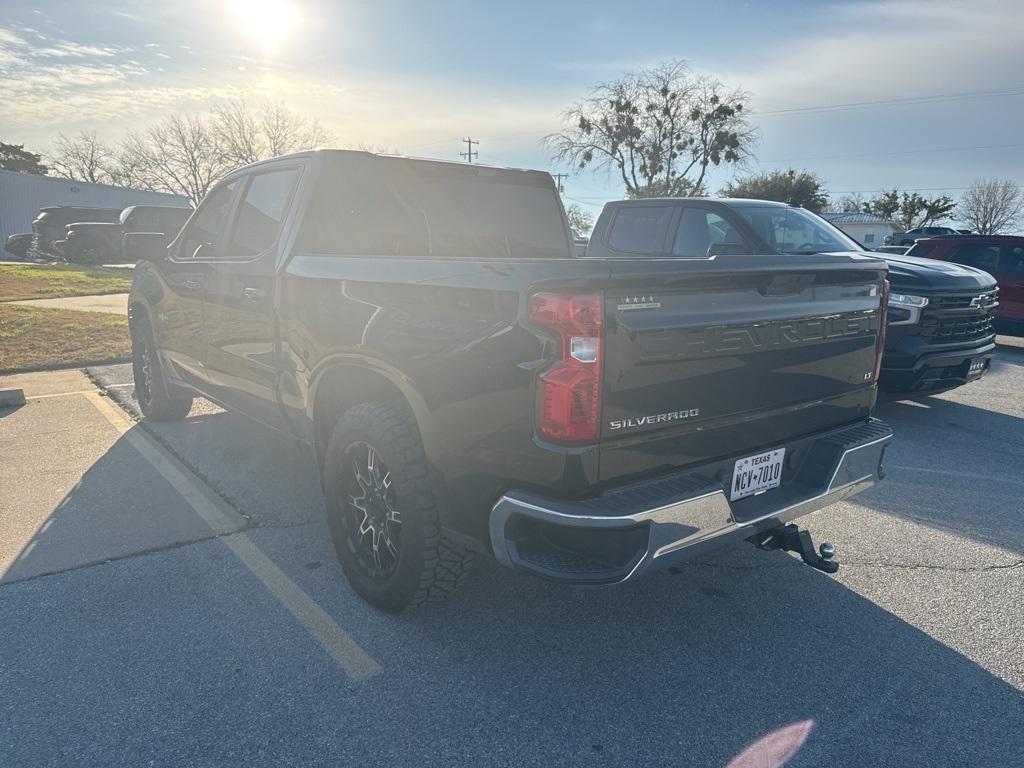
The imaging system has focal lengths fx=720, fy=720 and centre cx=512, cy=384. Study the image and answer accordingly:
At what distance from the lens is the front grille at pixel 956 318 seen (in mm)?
6191

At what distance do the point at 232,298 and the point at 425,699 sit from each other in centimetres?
267

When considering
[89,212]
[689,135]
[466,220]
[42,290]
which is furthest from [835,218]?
[466,220]

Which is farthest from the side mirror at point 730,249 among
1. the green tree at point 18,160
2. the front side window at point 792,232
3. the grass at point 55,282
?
the green tree at point 18,160

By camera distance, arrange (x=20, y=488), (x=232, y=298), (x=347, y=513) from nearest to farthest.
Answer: (x=347, y=513) → (x=232, y=298) → (x=20, y=488)

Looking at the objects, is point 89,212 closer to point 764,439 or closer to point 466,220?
point 466,220

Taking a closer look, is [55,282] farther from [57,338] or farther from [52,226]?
[52,226]

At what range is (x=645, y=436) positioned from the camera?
8.08 ft

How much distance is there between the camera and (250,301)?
4.01 metres

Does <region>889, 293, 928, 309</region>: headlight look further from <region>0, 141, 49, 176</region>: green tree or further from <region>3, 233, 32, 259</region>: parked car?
<region>0, 141, 49, 176</region>: green tree

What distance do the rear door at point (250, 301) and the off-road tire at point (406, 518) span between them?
107 cm

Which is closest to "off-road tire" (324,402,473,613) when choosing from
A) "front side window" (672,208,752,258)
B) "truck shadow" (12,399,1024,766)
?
"truck shadow" (12,399,1024,766)

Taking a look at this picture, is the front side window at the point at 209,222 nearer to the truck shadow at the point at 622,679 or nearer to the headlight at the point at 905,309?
the truck shadow at the point at 622,679

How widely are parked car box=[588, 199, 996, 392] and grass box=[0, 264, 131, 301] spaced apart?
43.8 feet

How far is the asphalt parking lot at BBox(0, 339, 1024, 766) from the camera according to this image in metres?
2.38
